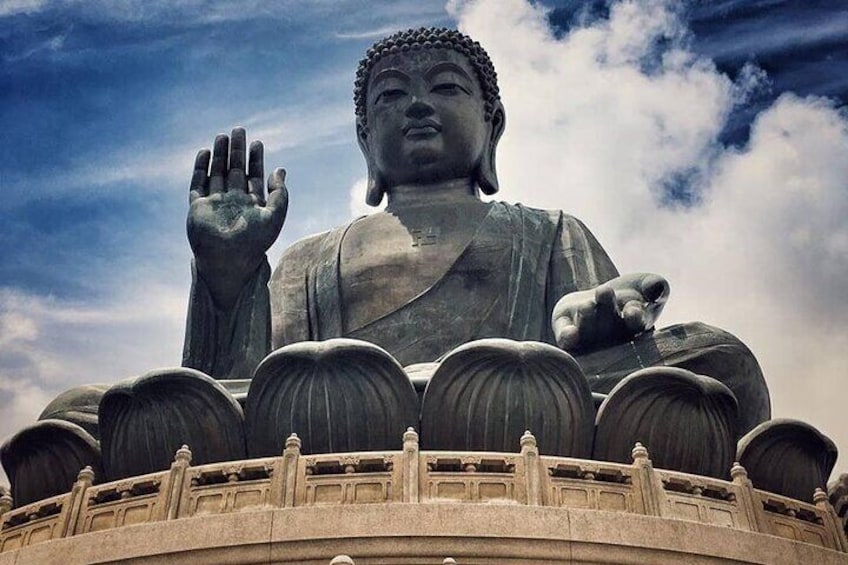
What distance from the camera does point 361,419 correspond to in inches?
290

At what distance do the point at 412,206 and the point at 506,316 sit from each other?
163cm

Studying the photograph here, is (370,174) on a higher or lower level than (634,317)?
higher

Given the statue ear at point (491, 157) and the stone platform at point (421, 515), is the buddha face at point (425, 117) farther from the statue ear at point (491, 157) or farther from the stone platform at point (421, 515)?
the stone platform at point (421, 515)

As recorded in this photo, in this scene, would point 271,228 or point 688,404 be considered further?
point 271,228

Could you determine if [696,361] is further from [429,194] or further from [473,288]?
[429,194]

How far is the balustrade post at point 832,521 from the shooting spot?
23.5 ft

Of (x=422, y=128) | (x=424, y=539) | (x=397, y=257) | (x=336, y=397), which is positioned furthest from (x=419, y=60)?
(x=424, y=539)

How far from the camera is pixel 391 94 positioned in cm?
1138

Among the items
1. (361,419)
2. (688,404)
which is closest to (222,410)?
(361,419)

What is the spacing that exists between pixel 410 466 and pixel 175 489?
Answer: 4.01ft

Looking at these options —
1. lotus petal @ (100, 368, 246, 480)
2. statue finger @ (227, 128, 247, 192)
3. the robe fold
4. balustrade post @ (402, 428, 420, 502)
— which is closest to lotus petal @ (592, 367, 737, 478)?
balustrade post @ (402, 428, 420, 502)

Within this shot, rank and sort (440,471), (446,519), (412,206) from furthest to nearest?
(412,206)
(440,471)
(446,519)

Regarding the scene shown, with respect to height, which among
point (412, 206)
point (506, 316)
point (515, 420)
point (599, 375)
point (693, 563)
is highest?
point (412, 206)

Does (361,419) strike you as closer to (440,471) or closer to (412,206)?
(440,471)
